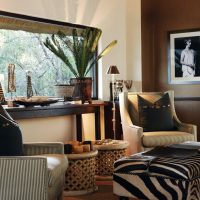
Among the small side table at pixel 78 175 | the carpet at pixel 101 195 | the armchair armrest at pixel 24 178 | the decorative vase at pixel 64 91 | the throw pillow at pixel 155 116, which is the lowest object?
the carpet at pixel 101 195

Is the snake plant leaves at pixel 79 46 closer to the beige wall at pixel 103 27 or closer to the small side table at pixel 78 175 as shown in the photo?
the beige wall at pixel 103 27

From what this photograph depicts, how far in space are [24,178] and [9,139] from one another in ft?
1.26

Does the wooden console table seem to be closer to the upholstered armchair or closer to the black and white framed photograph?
the upholstered armchair

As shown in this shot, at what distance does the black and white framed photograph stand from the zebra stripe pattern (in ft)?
10.2

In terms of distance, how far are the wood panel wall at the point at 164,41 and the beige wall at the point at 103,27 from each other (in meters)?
0.14

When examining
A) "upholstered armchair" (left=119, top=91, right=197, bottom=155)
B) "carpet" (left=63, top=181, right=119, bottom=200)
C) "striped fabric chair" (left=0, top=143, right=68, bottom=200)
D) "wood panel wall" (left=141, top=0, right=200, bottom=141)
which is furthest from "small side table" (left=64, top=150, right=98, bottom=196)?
"wood panel wall" (left=141, top=0, right=200, bottom=141)

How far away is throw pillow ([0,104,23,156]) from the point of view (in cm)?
298

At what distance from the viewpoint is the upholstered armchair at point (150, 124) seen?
4.75 m

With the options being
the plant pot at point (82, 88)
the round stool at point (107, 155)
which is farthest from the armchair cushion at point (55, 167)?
the plant pot at point (82, 88)

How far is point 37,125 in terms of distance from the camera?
4945 millimetres

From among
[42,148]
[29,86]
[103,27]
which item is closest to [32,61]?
[29,86]

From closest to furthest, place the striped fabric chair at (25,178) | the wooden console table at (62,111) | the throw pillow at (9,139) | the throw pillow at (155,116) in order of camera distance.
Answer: the striped fabric chair at (25,178), the throw pillow at (9,139), the wooden console table at (62,111), the throw pillow at (155,116)

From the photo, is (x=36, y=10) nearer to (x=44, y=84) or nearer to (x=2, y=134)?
(x=44, y=84)

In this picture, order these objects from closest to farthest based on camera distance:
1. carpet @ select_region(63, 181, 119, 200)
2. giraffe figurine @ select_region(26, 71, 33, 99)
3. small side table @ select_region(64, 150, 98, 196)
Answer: carpet @ select_region(63, 181, 119, 200)
small side table @ select_region(64, 150, 98, 196)
giraffe figurine @ select_region(26, 71, 33, 99)
